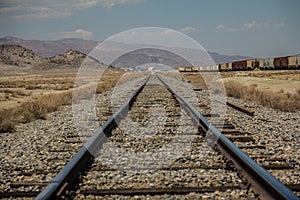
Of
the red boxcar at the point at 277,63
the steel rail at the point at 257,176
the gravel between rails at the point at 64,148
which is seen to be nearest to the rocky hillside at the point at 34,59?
the red boxcar at the point at 277,63

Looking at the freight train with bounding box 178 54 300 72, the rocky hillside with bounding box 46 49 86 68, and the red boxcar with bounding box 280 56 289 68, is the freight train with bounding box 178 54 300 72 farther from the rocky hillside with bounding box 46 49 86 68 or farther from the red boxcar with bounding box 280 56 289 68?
the rocky hillside with bounding box 46 49 86 68

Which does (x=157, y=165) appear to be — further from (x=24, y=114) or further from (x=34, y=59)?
(x=34, y=59)

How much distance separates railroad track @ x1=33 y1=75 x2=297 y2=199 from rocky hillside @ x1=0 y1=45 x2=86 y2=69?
142 metres

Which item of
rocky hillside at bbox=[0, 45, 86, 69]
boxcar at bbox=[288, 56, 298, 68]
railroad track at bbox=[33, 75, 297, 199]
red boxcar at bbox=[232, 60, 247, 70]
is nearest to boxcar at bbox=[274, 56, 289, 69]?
boxcar at bbox=[288, 56, 298, 68]

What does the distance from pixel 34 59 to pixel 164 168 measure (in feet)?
579

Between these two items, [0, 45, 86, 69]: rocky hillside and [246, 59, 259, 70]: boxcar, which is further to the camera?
[0, 45, 86, 69]: rocky hillside

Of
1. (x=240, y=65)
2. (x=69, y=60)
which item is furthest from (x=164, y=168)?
(x=69, y=60)

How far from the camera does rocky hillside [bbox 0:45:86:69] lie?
492ft

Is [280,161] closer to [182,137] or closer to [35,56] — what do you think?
[182,137]

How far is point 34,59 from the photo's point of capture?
174 meters

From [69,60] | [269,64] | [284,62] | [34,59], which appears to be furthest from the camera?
[34,59]

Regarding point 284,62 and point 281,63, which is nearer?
point 284,62

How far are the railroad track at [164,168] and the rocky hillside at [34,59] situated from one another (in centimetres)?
14190

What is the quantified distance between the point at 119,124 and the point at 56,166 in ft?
12.5
